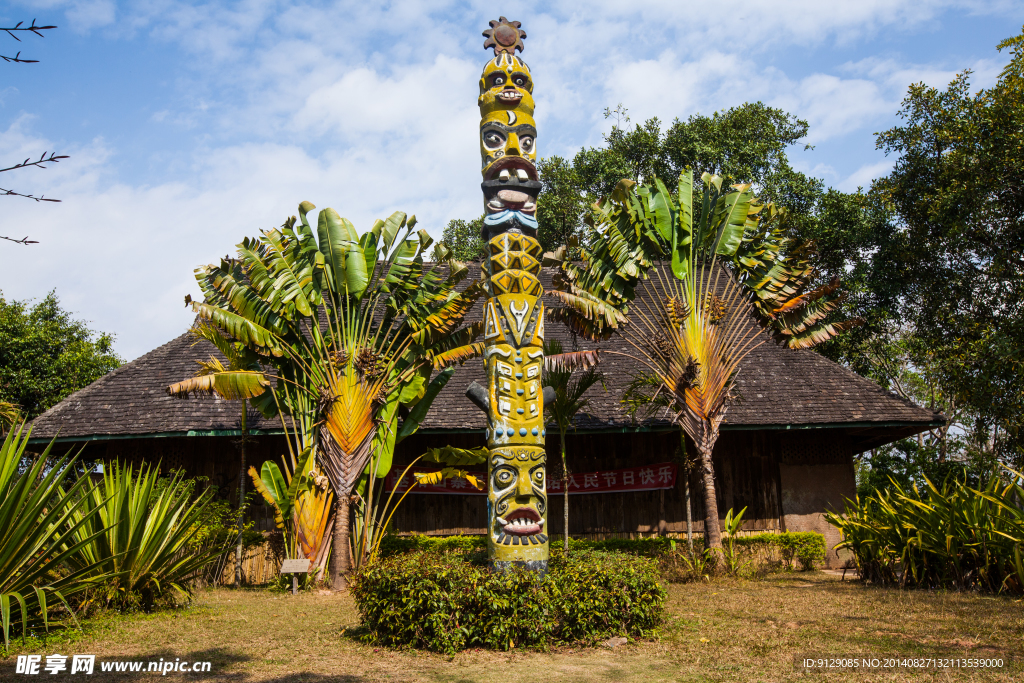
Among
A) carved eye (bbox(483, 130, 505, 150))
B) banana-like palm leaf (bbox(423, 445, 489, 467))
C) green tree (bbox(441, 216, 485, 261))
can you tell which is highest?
green tree (bbox(441, 216, 485, 261))

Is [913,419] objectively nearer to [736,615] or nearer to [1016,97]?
[1016,97]

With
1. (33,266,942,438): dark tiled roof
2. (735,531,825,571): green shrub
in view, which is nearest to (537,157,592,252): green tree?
(33,266,942,438): dark tiled roof

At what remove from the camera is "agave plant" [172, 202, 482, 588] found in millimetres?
11484

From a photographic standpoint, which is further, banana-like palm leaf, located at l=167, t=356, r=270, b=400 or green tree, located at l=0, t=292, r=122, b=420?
green tree, located at l=0, t=292, r=122, b=420

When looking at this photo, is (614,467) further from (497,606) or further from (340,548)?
(497,606)

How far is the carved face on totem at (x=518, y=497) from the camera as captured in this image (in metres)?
7.02

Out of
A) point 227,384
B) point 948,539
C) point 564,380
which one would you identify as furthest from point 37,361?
point 948,539

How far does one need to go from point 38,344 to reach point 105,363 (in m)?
2.57

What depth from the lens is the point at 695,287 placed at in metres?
11.9

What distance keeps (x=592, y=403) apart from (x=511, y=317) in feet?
22.2

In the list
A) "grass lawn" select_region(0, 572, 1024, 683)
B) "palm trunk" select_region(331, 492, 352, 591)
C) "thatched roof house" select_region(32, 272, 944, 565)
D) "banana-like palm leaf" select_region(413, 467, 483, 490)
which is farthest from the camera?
"thatched roof house" select_region(32, 272, 944, 565)

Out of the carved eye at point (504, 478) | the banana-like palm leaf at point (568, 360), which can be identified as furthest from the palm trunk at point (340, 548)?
the carved eye at point (504, 478)

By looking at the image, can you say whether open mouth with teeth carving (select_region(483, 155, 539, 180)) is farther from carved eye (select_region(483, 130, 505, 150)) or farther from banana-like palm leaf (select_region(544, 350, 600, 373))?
banana-like palm leaf (select_region(544, 350, 600, 373))

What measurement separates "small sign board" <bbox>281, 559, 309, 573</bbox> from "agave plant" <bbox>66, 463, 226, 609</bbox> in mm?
2337
